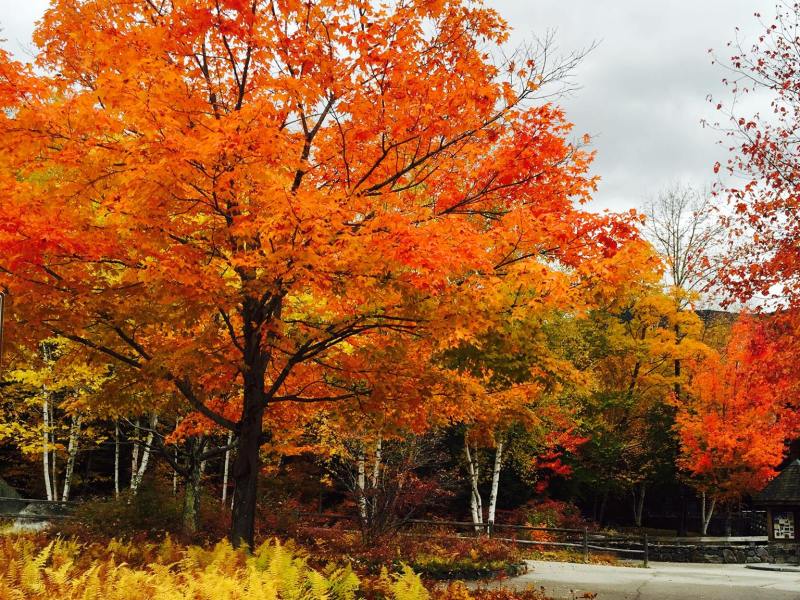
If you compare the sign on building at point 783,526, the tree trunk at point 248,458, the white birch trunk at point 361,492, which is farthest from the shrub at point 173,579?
the sign on building at point 783,526

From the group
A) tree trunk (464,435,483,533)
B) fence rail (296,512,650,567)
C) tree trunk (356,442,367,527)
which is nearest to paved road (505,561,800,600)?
fence rail (296,512,650,567)

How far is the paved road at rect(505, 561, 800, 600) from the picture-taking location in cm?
1455

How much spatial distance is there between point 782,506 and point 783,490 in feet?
2.22

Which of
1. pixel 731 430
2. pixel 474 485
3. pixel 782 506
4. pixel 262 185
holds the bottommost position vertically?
pixel 782 506

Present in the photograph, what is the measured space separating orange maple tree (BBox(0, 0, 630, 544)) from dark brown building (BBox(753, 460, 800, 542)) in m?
23.4

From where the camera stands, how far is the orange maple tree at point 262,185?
8.26 meters

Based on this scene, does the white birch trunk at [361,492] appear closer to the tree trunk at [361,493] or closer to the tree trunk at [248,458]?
the tree trunk at [361,493]

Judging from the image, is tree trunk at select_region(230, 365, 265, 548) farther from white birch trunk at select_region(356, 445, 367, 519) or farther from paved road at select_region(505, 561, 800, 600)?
white birch trunk at select_region(356, 445, 367, 519)

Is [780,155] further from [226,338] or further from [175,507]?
[175,507]

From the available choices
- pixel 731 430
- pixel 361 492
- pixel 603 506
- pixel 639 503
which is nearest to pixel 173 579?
pixel 361 492

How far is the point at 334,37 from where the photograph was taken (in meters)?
9.17

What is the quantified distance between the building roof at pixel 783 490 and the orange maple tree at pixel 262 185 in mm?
23141

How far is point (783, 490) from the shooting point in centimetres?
2845

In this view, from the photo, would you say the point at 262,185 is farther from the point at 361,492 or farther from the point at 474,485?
the point at 474,485
